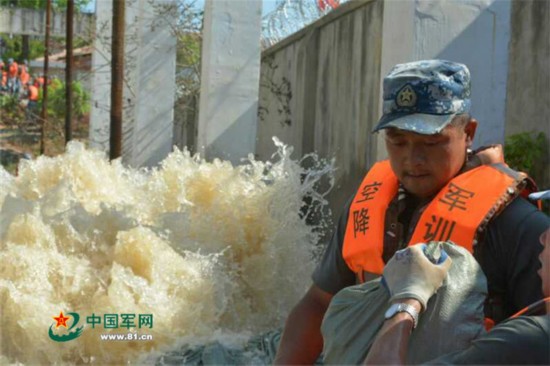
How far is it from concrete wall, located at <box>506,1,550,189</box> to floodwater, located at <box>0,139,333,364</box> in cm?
131

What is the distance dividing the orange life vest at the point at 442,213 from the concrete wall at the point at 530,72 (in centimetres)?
301

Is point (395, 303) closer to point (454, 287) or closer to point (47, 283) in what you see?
point (454, 287)

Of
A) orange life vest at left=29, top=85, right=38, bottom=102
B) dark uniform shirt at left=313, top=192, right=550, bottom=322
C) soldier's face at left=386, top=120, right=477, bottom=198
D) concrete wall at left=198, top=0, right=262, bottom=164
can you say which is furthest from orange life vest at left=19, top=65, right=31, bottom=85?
dark uniform shirt at left=313, top=192, right=550, bottom=322

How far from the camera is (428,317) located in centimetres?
159

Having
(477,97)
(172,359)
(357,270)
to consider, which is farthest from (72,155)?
(357,270)

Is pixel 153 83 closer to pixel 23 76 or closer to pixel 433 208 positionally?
pixel 433 208

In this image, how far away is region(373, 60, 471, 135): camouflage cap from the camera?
1.92 meters

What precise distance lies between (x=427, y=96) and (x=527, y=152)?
3.18 m

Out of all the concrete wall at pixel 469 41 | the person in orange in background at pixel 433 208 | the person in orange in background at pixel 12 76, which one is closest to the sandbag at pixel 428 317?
the person in orange in background at pixel 433 208

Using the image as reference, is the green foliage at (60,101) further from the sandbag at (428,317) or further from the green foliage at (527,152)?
the sandbag at (428,317)

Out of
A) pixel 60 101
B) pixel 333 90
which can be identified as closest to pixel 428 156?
pixel 333 90

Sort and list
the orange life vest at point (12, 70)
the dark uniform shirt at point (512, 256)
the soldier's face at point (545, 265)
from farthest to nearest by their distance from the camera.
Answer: the orange life vest at point (12, 70) < the dark uniform shirt at point (512, 256) < the soldier's face at point (545, 265)

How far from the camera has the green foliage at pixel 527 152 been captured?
16.0 feet

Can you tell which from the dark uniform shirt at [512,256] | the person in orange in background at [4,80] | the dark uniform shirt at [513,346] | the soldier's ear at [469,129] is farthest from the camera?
the person in orange in background at [4,80]
